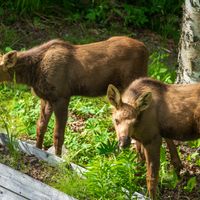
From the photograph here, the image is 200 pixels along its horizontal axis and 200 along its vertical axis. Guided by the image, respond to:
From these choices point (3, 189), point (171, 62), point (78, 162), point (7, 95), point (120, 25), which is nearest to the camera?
point (3, 189)

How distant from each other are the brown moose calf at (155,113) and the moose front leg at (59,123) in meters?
1.15

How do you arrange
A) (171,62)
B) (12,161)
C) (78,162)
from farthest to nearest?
(171,62) → (78,162) → (12,161)

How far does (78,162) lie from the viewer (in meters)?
9.02

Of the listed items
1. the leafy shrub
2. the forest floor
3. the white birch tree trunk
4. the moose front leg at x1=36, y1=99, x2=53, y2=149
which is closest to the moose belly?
the white birch tree trunk

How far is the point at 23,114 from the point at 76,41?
3368 mm

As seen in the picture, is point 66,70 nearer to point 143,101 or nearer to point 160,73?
point 143,101

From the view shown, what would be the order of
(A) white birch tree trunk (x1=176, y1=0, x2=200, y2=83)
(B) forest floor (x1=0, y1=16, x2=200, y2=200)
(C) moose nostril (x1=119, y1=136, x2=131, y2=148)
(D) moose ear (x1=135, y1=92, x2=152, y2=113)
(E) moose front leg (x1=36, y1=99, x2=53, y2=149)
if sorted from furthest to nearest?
(B) forest floor (x1=0, y1=16, x2=200, y2=200) → (A) white birch tree trunk (x1=176, y1=0, x2=200, y2=83) → (E) moose front leg (x1=36, y1=99, x2=53, y2=149) → (D) moose ear (x1=135, y1=92, x2=152, y2=113) → (C) moose nostril (x1=119, y1=136, x2=131, y2=148)

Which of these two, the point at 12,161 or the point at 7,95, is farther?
the point at 7,95

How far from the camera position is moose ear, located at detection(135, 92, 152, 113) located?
308 inches

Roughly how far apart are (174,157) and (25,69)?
93.7 inches

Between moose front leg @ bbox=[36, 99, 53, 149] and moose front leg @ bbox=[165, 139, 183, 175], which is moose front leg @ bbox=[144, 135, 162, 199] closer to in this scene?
moose front leg @ bbox=[165, 139, 183, 175]

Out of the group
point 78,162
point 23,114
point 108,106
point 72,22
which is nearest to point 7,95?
point 23,114

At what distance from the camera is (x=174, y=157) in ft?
28.8

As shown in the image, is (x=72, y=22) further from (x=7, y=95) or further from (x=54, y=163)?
(x=54, y=163)
